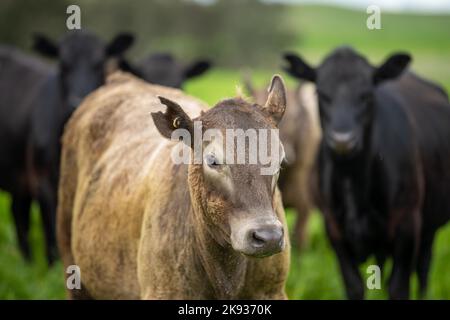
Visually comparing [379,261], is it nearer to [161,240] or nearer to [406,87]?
[406,87]

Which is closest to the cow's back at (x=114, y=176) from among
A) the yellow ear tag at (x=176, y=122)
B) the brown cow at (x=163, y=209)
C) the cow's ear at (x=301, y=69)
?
the brown cow at (x=163, y=209)

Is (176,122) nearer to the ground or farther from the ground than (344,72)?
nearer to the ground

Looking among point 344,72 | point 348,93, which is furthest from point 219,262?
point 344,72

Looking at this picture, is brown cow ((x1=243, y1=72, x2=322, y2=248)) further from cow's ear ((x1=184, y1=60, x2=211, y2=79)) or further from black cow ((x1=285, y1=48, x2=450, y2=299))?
black cow ((x1=285, y1=48, x2=450, y2=299))

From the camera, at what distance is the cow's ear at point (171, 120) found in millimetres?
4703

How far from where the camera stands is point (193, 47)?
147 ft

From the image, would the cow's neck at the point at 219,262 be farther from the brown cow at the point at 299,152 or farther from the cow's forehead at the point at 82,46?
the brown cow at the point at 299,152

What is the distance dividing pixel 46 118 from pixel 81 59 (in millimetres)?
823

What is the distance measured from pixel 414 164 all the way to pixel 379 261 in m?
0.92

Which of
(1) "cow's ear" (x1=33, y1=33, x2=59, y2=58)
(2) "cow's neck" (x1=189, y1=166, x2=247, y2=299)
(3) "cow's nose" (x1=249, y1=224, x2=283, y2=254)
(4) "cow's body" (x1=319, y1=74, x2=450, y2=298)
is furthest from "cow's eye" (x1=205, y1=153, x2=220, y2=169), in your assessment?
(1) "cow's ear" (x1=33, y1=33, x2=59, y2=58)

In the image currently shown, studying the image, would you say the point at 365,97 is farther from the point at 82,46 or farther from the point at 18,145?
the point at 18,145

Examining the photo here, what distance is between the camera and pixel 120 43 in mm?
10188
